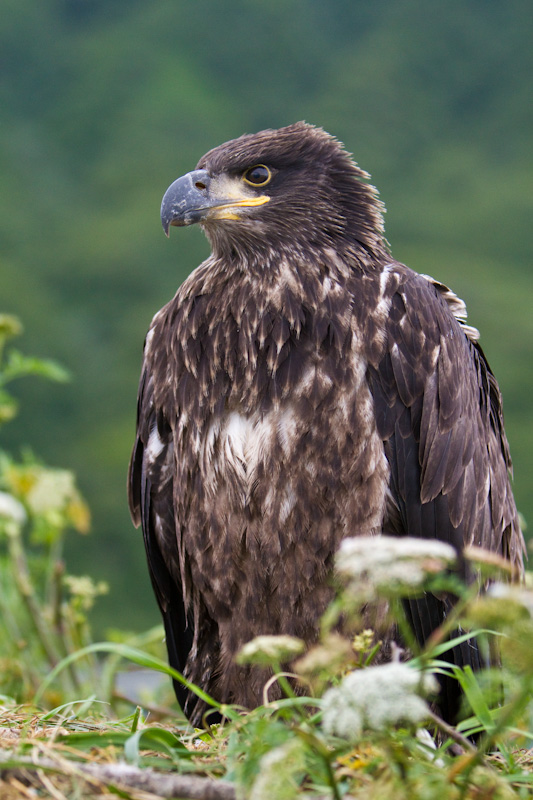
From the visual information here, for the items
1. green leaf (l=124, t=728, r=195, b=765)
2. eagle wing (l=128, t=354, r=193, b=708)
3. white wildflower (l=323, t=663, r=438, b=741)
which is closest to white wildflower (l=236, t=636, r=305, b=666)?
white wildflower (l=323, t=663, r=438, b=741)

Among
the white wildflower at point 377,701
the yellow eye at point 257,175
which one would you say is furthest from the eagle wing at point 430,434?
the white wildflower at point 377,701

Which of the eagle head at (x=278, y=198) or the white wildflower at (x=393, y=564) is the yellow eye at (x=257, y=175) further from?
the white wildflower at (x=393, y=564)

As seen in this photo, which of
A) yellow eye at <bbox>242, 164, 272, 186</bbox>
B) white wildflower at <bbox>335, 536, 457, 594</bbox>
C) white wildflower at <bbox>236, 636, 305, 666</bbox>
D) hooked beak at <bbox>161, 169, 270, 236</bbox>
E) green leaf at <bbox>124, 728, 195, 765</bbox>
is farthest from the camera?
yellow eye at <bbox>242, 164, 272, 186</bbox>

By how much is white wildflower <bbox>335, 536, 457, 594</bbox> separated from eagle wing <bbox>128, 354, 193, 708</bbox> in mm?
1993

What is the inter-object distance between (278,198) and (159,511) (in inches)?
45.9

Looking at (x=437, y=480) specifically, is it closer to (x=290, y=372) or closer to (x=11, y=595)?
(x=290, y=372)

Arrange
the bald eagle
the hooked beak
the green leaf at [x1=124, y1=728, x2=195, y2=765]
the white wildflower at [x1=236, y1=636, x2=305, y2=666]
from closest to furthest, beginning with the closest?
the white wildflower at [x1=236, y1=636, x2=305, y2=666]
the green leaf at [x1=124, y1=728, x2=195, y2=765]
the bald eagle
the hooked beak

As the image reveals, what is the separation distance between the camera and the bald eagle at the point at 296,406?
2.69 metres

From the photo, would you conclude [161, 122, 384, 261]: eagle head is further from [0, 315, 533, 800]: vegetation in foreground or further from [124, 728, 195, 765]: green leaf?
[124, 728, 195, 765]: green leaf

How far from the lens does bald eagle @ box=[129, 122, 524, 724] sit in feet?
8.83

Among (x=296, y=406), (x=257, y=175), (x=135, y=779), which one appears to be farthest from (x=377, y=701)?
(x=257, y=175)

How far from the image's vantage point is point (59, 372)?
3.44 meters

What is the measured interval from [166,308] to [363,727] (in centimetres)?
209

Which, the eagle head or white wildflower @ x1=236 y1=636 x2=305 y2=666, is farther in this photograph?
the eagle head
